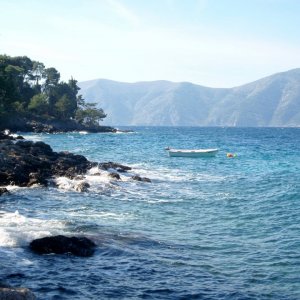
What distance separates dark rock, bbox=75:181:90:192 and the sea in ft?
1.75

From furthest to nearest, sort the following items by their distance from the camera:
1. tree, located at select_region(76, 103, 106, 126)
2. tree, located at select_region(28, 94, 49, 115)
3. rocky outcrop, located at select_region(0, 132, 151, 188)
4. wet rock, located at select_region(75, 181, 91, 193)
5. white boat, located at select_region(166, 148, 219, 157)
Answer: tree, located at select_region(76, 103, 106, 126) → tree, located at select_region(28, 94, 49, 115) → white boat, located at select_region(166, 148, 219, 157) → rocky outcrop, located at select_region(0, 132, 151, 188) → wet rock, located at select_region(75, 181, 91, 193)

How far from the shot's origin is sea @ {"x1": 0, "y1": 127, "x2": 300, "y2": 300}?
14836 millimetres

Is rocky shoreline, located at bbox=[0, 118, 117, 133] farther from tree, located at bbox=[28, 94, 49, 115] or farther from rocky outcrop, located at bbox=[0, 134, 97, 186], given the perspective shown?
rocky outcrop, located at bbox=[0, 134, 97, 186]

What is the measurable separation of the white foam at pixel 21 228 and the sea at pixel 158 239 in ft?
0.15

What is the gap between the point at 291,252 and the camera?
19.2 m

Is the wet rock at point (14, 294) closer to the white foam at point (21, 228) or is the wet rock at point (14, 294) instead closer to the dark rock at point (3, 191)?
the white foam at point (21, 228)

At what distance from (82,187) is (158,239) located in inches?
566

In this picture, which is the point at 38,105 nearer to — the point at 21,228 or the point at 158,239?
the point at 21,228

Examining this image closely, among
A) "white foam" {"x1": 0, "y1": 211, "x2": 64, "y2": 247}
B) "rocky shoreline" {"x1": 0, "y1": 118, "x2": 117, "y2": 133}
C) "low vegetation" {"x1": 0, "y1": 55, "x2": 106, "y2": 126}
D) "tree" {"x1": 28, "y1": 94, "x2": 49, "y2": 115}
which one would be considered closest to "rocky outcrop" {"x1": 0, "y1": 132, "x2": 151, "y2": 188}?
"white foam" {"x1": 0, "y1": 211, "x2": 64, "y2": 247}

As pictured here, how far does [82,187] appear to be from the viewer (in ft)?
112

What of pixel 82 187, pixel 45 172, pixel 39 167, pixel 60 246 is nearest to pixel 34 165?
pixel 39 167

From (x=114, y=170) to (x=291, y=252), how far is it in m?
29.6

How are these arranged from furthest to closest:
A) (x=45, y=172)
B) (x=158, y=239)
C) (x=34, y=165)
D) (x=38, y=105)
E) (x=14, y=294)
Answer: (x=38, y=105), (x=34, y=165), (x=45, y=172), (x=158, y=239), (x=14, y=294)

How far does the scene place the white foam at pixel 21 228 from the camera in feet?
61.4
